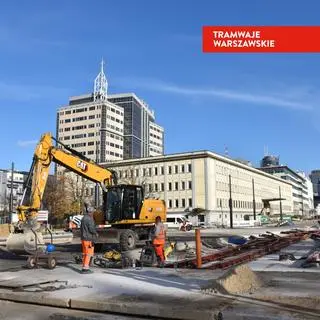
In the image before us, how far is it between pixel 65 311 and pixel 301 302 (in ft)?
14.7

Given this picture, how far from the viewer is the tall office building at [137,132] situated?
583 feet

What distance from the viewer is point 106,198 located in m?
24.5

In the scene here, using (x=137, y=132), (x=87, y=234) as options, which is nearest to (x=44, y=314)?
(x=87, y=234)

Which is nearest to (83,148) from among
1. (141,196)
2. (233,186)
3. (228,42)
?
(233,186)

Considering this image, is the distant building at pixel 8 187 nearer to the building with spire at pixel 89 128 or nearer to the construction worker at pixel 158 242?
the building with spire at pixel 89 128

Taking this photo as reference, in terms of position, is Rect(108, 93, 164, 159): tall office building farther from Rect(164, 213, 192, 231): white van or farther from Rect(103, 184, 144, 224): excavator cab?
Rect(103, 184, 144, 224): excavator cab

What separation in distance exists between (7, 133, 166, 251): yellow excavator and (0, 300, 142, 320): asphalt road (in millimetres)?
10975

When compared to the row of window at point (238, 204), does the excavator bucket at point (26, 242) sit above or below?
below

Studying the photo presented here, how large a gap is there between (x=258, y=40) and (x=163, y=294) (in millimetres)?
6716

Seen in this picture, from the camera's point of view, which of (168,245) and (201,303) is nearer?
(201,303)

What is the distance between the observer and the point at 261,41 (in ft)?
40.8

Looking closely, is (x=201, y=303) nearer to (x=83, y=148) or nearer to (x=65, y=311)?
(x=65, y=311)

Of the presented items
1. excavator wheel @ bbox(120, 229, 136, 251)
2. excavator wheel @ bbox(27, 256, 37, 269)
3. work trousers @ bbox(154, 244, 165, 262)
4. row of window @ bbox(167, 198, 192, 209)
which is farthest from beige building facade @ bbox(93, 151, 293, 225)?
excavator wheel @ bbox(27, 256, 37, 269)

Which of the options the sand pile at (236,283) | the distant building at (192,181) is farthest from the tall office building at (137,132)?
the sand pile at (236,283)
